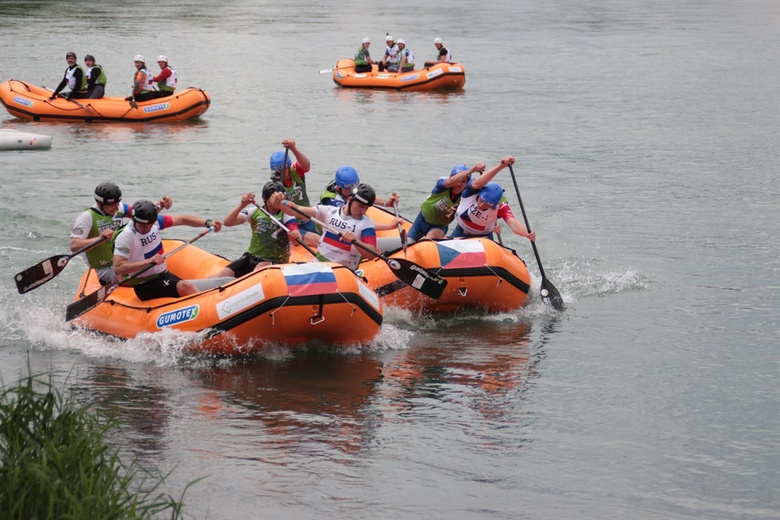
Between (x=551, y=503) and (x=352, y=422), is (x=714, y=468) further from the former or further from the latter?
(x=352, y=422)

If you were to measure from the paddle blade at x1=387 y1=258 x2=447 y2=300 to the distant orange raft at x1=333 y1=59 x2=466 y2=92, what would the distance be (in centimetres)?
2118

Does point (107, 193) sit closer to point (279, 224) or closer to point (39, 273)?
point (39, 273)

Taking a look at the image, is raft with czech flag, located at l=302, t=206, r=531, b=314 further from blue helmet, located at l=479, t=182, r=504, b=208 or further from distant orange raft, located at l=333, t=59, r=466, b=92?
distant orange raft, located at l=333, t=59, r=466, b=92

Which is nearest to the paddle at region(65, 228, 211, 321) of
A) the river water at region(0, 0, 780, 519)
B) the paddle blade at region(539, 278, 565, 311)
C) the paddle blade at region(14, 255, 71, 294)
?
the river water at region(0, 0, 780, 519)

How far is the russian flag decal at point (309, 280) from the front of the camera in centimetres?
1003

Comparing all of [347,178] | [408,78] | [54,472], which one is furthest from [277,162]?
[408,78]

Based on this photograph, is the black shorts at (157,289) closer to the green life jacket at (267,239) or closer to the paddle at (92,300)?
the paddle at (92,300)

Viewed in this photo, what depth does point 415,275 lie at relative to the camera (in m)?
11.3

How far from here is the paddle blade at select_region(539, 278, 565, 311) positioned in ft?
41.5

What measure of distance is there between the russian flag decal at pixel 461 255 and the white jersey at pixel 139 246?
2.94 meters

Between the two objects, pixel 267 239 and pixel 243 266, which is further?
pixel 267 239

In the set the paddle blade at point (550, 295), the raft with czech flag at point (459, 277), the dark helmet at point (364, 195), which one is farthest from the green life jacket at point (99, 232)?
the paddle blade at point (550, 295)

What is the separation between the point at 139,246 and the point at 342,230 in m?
2.01

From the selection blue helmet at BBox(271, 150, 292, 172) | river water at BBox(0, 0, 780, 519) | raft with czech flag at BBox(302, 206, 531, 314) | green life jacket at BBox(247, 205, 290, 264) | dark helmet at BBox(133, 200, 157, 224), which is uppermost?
dark helmet at BBox(133, 200, 157, 224)
